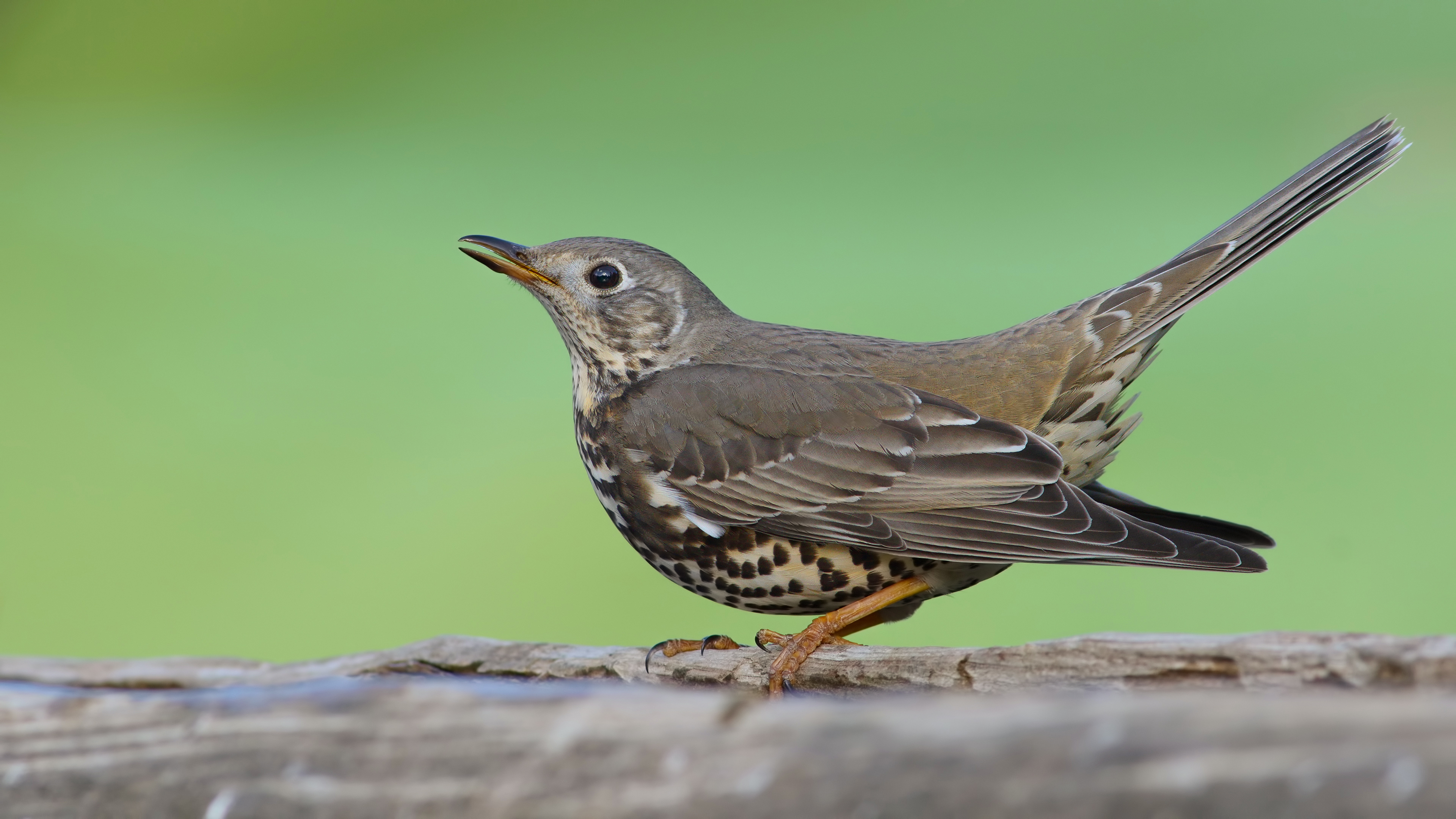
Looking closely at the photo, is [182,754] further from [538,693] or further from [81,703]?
[538,693]

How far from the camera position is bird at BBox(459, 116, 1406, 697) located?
316 centimetres

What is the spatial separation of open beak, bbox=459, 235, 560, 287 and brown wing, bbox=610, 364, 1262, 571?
19.7 inches

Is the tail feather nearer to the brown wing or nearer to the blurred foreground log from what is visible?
the brown wing

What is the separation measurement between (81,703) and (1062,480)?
2.39 m

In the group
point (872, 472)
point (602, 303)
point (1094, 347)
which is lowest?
point (872, 472)

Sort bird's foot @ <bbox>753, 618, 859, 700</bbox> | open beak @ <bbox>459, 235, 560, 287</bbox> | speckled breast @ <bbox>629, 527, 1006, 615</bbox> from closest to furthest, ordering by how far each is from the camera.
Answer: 1. bird's foot @ <bbox>753, 618, 859, 700</bbox>
2. speckled breast @ <bbox>629, 527, 1006, 615</bbox>
3. open beak @ <bbox>459, 235, 560, 287</bbox>

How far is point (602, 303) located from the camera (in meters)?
3.78

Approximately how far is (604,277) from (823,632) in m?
1.37

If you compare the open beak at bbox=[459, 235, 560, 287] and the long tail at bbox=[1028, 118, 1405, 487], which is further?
the open beak at bbox=[459, 235, 560, 287]

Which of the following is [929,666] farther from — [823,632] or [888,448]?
[888,448]

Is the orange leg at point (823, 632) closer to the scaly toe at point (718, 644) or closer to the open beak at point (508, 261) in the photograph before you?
the scaly toe at point (718, 644)

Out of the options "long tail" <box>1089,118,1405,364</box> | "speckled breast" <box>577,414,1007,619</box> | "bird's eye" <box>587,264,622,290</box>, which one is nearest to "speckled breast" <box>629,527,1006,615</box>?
"speckled breast" <box>577,414,1007,619</box>

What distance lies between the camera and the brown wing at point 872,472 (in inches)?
119

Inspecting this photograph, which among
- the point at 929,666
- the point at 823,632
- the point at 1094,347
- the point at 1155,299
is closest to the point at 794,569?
the point at 823,632
